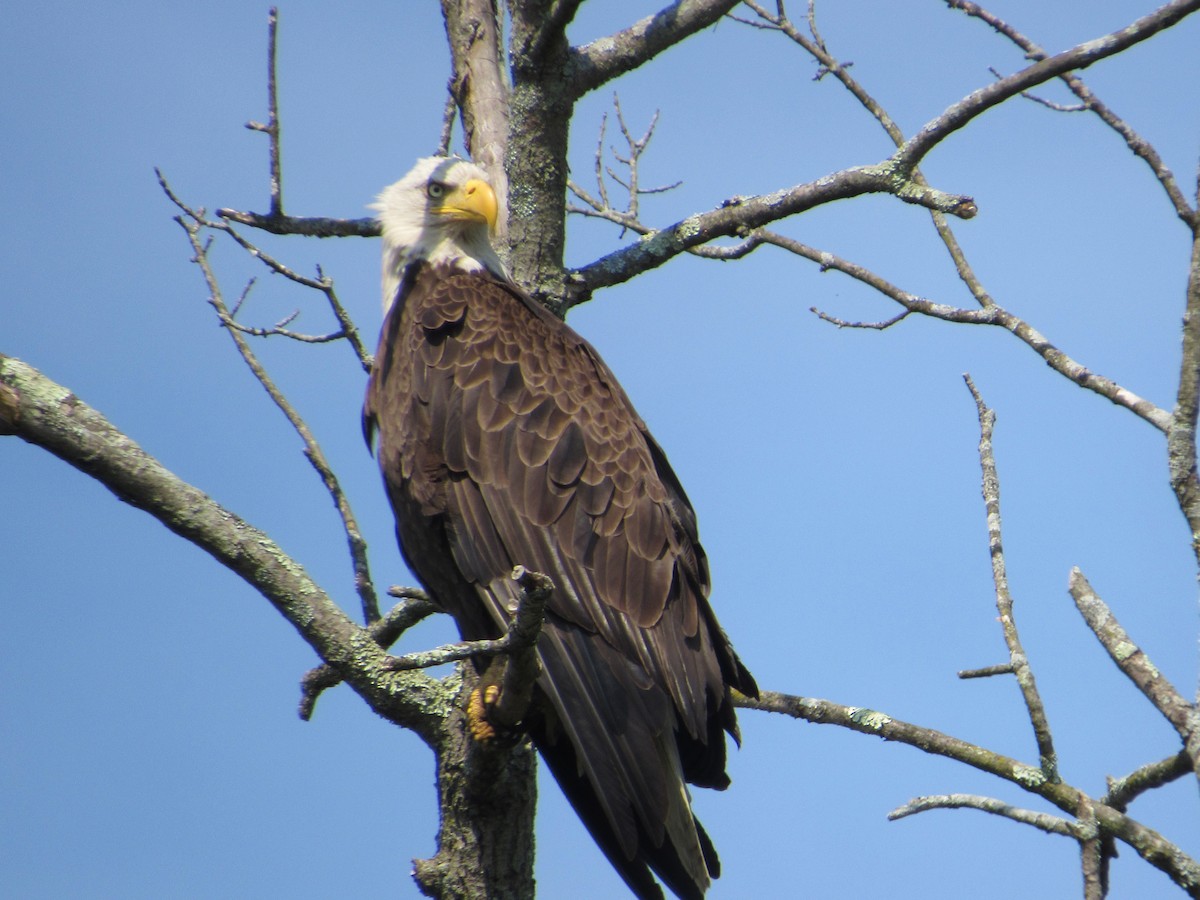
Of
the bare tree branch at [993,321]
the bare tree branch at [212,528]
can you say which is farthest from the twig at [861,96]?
the bare tree branch at [212,528]

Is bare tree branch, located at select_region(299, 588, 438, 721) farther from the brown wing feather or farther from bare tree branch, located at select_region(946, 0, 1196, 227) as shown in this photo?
bare tree branch, located at select_region(946, 0, 1196, 227)

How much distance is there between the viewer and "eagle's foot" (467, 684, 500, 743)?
3.35 m

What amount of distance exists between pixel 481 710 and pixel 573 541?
2.20 ft

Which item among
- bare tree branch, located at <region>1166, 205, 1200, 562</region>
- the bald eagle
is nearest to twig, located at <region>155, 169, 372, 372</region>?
the bald eagle

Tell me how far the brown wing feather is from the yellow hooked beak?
308 mm

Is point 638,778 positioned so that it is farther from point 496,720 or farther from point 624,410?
point 624,410

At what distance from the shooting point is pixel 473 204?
14.5 ft

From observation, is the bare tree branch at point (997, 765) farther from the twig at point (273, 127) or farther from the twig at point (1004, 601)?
the twig at point (273, 127)

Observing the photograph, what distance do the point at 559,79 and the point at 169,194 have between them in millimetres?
1824

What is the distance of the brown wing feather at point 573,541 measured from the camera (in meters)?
3.56

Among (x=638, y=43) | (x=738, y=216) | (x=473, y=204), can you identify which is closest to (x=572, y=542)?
(x=738, y=216)

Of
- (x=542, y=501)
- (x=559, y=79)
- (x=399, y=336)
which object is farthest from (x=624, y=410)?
(x=559, y=79)

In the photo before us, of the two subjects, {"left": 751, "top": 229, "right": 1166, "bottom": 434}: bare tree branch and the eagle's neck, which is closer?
{"left": 751, "top": 229, "right": 1166, "bottom": 434}: bare tree branch

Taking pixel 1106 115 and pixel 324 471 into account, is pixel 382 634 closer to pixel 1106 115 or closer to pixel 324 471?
pixel 324 471
